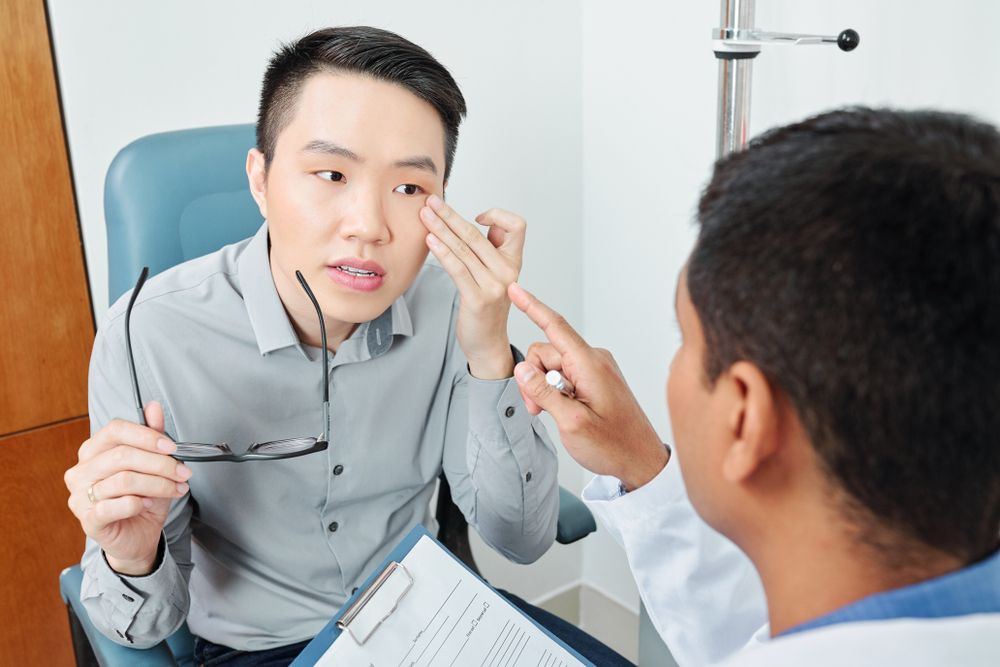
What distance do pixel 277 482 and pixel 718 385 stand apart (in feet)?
2.38

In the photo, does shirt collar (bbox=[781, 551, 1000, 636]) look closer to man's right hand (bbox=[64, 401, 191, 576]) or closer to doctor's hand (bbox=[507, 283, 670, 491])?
doctor's hand (bbox=[507, 283, 670, 491])

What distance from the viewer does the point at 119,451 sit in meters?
0.90

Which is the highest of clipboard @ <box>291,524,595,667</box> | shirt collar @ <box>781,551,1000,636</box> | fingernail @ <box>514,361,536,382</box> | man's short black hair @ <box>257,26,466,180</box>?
man's short black hair @ <box>257,26,466,180</box>

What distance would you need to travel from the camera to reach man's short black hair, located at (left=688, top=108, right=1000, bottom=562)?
530 mm

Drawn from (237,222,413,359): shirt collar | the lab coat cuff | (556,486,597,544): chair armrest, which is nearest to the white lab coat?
the lab coat cuff

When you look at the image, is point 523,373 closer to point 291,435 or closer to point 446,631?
point 446,631

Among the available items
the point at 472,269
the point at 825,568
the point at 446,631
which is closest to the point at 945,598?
the point at 825,568

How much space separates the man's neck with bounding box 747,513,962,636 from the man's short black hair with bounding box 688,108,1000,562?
0.05 ft

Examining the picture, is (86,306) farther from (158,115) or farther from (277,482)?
(277,482)

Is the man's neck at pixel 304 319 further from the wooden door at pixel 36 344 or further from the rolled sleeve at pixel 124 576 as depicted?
the wooden door at pixel 36 344

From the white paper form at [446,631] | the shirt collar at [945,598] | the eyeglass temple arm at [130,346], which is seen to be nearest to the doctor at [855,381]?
the shirt collar at [945,598]

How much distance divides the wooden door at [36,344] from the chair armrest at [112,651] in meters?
0.45

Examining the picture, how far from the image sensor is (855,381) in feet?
1.81

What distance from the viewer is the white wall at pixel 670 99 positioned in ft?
4.53
